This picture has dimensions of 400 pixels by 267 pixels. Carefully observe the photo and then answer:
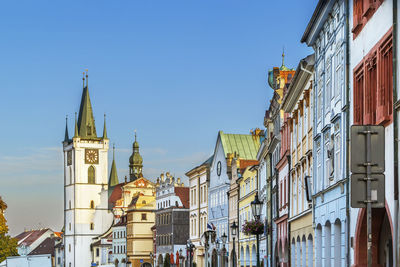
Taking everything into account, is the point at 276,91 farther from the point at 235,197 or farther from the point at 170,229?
the point at 170,229

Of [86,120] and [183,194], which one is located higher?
[86,120]

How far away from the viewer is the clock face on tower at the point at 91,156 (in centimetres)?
17525

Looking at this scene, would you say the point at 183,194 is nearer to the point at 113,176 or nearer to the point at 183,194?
the point at 183,194

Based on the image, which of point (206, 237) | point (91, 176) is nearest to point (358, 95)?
point (206, 237)

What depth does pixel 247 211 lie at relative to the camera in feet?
221

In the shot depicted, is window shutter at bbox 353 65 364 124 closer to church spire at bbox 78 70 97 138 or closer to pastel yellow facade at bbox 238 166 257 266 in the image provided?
pastel yellow facade at bbox 238 166 257 266

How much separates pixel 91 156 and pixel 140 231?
169ft

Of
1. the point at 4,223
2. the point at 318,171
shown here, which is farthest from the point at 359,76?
the point at 4,223

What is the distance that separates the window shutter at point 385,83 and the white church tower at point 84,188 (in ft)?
482

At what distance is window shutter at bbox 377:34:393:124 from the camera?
58.6 feet

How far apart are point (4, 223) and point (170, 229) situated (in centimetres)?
3428

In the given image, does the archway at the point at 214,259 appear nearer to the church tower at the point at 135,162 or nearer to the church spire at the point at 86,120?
the church spire at the point at 86,120

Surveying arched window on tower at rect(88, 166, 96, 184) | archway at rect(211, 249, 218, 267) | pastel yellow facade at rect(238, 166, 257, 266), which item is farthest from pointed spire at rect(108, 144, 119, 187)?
pastel yellow facade at rect(238, 166, 257, 266)

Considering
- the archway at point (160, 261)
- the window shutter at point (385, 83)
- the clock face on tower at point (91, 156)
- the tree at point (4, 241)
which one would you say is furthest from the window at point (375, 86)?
the clock face on tower at point (91, 156)
